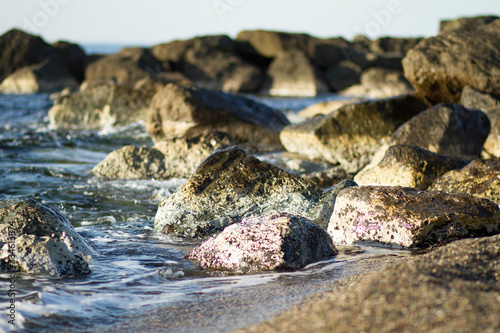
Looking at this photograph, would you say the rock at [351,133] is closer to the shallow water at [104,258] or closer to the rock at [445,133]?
the rock at [445,133]

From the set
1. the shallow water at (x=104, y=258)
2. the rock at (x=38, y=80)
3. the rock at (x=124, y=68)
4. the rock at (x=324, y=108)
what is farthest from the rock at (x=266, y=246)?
the rock at (x=38, y=80)

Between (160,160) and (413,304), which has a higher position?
(413,304)

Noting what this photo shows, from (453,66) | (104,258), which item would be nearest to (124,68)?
(453,66)

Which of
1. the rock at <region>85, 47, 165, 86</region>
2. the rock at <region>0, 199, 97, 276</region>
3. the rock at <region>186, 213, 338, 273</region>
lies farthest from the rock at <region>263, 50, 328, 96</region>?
the rock at <region>0, 199, 97, 276</region>

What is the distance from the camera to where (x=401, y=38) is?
4169 cm

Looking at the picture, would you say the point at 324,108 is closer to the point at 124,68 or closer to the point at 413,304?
the point at 413,304

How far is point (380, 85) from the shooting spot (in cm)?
2938

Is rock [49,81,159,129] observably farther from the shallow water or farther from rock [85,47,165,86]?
rock [85,47,165,86]

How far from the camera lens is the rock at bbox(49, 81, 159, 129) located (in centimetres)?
1413

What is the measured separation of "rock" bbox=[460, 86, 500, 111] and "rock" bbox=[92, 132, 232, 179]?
4501mm

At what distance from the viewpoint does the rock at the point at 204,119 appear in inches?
430

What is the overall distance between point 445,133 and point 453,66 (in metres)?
2.94

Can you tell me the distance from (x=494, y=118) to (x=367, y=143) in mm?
2098

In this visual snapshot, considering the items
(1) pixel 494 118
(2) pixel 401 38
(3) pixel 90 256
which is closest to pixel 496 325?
(3) pixel 90 256
